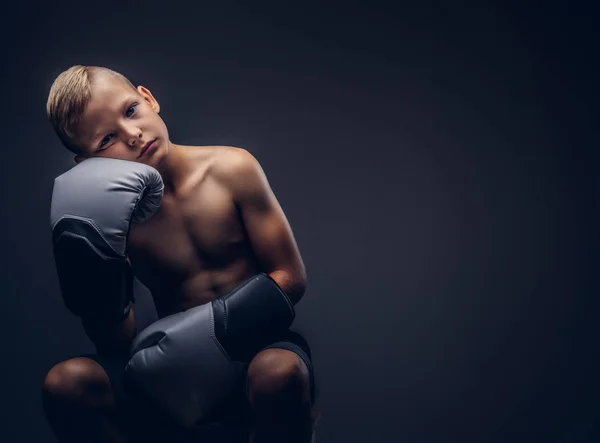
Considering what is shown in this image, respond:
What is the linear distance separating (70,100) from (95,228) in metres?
0.22

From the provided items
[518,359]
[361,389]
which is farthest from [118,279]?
[518,359]

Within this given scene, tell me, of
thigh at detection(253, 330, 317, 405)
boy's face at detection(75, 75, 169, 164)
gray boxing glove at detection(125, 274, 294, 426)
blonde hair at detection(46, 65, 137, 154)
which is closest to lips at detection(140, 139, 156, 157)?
boy's face at detection(75, 75, 169, 164)

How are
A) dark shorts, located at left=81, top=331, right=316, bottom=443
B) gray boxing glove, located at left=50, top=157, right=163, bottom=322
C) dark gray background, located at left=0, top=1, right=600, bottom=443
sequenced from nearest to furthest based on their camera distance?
gray boxing glove, located at left=50, top=157, right=163, bottom=322 → dark shorts, located at left=81, top=331, right=316, bottom=443 → dark gray background, located at left=0, top=1, right=600, bottom=443

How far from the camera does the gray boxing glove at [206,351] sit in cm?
129

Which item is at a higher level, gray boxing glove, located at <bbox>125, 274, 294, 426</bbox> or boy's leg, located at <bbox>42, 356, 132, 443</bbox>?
gray boxing glove, located at <bbox>125, 274, 294, 426</bbox>

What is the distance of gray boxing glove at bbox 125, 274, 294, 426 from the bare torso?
12 cm

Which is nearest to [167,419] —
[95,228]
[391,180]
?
[95,228]

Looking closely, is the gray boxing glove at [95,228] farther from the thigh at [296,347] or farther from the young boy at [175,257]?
the thigh at [296,347]

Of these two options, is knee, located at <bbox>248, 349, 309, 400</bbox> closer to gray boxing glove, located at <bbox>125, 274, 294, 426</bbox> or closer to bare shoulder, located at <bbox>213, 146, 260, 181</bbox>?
gray boxing glove, located at <bbox>125, 274, 294, 426</bbox>

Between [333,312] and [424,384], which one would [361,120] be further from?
[424,384]

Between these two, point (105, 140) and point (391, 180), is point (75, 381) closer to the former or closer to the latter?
point (105, 140)

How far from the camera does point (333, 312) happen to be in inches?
76.8

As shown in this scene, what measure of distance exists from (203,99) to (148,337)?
0.72 m

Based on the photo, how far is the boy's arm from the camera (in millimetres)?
1408
